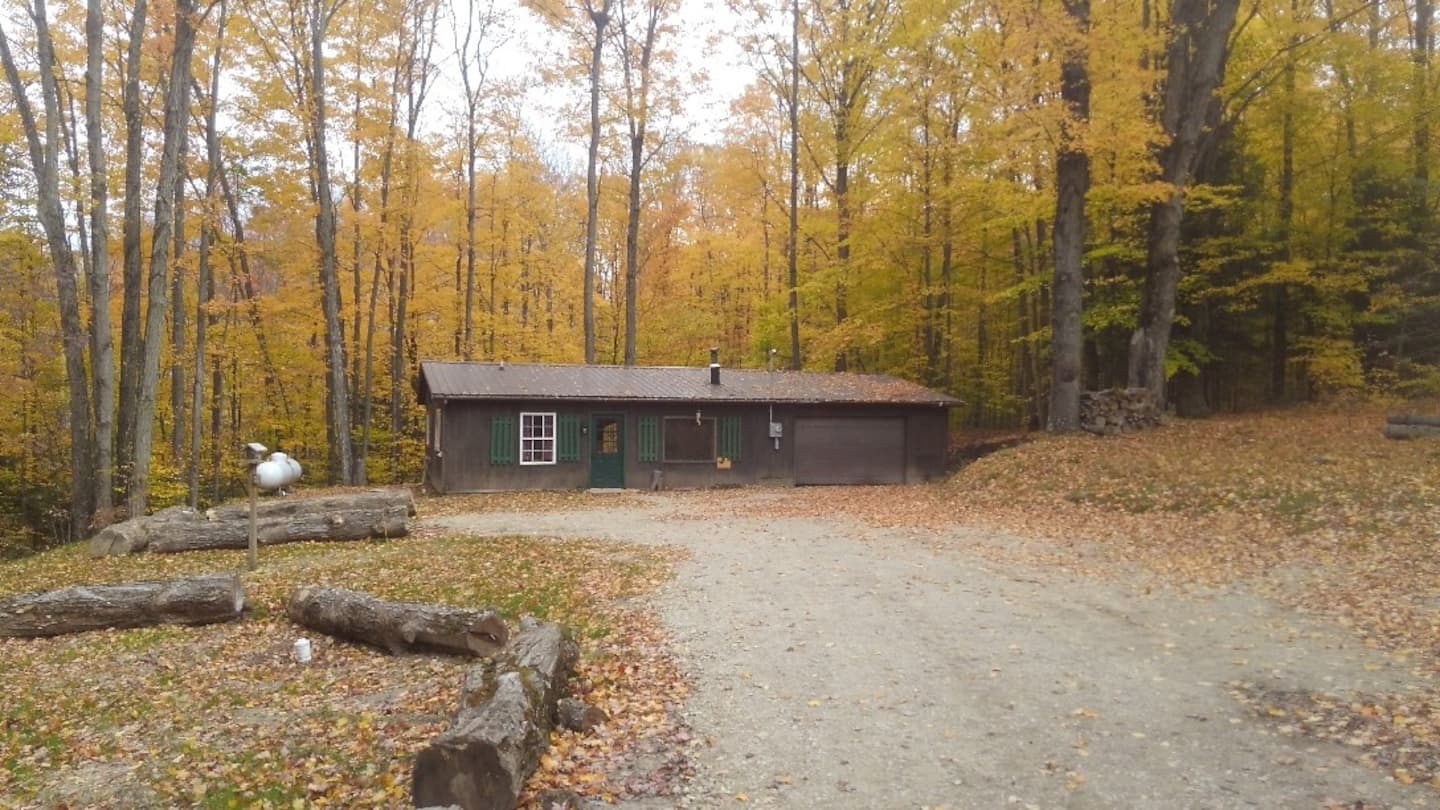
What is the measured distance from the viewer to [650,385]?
21172 mm

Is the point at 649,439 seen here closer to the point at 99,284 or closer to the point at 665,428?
the point at 665,428

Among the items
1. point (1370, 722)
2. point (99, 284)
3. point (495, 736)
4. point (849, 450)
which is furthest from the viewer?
point (849, 450)

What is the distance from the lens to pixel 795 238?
87.1 ft

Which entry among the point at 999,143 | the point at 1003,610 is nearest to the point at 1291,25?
the point at 999,143

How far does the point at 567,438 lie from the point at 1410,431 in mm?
16499

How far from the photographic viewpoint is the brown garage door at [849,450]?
21.7 m

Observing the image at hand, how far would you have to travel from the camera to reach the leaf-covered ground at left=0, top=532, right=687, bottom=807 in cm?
451

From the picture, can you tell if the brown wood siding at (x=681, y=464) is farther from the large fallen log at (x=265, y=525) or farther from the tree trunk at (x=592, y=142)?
the large fallen log at (x=265, y=525)

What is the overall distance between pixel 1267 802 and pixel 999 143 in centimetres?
1604

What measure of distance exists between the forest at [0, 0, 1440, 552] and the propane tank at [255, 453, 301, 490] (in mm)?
4913

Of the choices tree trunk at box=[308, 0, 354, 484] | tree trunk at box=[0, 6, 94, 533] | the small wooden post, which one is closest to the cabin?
tree trunk at box=[308, 0, 354, 484]

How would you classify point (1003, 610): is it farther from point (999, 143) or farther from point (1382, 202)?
point (1382, 202)

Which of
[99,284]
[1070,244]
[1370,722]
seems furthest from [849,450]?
[1370,722]

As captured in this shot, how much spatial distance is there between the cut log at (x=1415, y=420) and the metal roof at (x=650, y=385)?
9.43 metres
